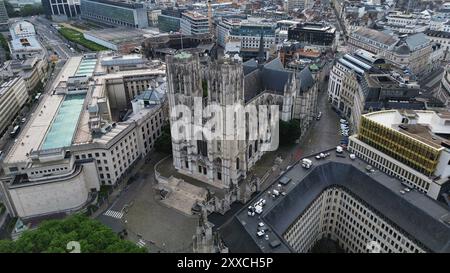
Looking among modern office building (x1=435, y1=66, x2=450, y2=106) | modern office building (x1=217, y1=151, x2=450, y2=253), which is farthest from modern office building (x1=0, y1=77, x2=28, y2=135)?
modern office building (x1=435, y1=66, x2=450, y2=106)

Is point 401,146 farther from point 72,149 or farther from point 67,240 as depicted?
point 72,149

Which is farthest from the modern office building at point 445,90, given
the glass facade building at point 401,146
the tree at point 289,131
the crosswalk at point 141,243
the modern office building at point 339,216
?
the crosswalk at point 141,243

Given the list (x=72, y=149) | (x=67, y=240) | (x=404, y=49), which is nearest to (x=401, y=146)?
(x=67, y=240)

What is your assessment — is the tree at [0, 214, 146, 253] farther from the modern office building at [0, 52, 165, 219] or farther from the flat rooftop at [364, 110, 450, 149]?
the flat rooftop at [364, 110, 450, 149]

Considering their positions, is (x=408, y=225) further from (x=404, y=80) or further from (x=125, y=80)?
(x=125, y=80)

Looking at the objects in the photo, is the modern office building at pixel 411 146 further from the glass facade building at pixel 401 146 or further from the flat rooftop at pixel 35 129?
the flat rooftop at pixel 35 129

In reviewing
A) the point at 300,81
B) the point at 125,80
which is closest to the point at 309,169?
the point at 300,81

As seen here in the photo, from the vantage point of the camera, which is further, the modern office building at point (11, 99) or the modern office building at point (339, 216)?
the modern office building at point (11, 99)
